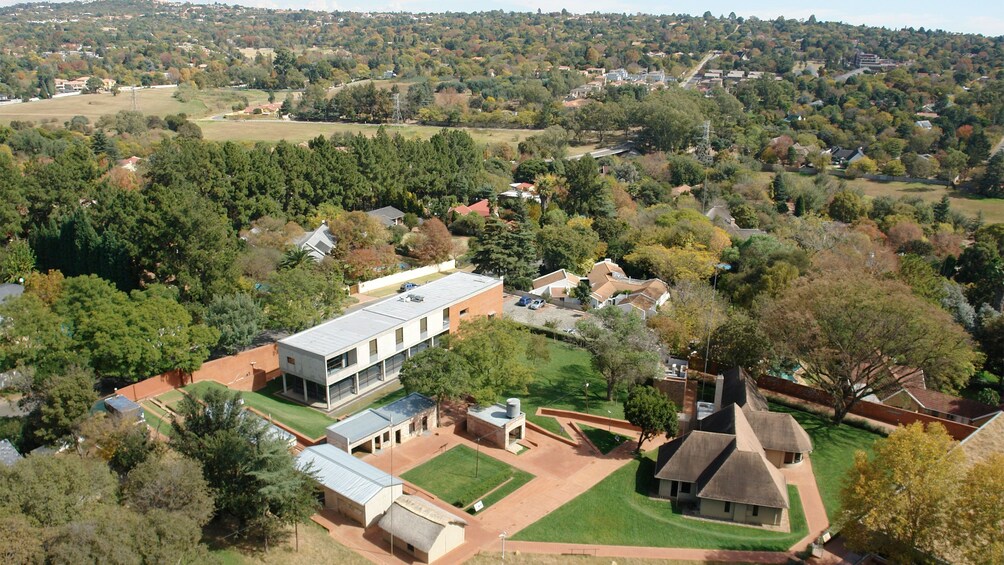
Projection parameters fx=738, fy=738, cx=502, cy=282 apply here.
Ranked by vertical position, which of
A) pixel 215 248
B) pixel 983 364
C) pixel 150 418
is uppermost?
pixel 215 248

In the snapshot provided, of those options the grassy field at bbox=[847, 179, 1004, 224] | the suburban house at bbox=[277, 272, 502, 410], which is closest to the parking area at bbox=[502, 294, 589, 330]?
the suburban house at bbox=[277, 272, 502, 410]

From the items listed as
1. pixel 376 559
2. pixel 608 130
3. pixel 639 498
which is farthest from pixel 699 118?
pixel 376 559

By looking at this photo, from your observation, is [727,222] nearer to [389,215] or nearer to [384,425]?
[389,215]

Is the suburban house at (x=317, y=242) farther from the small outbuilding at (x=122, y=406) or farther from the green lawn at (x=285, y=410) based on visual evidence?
the small outbuilding at (x=122, y=406)

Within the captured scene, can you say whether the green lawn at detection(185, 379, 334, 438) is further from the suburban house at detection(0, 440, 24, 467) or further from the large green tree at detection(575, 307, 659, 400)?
the large green tree at detection(575, 307, 659, 400)

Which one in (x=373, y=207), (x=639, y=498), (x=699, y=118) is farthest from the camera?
(x=699, y=118)

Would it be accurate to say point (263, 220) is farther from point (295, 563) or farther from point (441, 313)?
point (295, 563)

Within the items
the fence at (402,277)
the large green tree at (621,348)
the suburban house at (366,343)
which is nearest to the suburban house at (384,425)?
the suburban house at (366,343)
